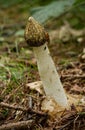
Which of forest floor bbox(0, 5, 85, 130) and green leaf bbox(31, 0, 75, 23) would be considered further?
green leaf bbox(31, 0, 75, 23)

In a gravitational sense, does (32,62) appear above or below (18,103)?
above

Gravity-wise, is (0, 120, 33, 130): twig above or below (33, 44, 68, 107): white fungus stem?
below

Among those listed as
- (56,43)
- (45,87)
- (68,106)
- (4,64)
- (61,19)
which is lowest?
(68,106)

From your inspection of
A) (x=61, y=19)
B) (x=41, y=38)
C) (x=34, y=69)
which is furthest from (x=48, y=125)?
(x=61, y=19)

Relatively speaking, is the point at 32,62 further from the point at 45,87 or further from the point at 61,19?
the point at 61,19

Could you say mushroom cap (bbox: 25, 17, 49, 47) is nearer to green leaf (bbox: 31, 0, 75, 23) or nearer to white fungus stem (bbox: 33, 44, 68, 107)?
white fungus stem (bbox: 33, 44, 68, 107)

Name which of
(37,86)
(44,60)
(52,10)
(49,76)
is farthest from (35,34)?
(52,10)

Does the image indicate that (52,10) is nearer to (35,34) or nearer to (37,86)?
(37,86)

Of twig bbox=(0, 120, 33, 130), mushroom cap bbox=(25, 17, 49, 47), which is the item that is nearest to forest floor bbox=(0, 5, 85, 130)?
twig bbox=(0, 120, 33, 130)
